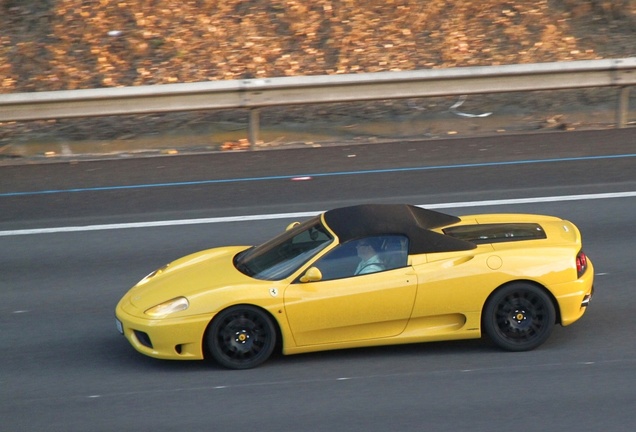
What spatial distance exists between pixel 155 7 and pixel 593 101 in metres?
8.71

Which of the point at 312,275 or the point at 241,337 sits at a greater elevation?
the point at 312,275

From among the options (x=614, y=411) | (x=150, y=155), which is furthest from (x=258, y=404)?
(x=150, y=155)

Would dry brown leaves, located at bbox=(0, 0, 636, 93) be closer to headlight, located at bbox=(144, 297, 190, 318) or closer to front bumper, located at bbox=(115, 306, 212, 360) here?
headlight, located at bbox=(144, 297, 190, 318)

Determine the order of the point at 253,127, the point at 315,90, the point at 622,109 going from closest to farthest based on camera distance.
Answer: the point at 253,127 → the point at 315,90 → the point at 622,109

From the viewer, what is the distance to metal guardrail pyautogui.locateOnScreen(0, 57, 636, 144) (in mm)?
15000

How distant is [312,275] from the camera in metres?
8.03

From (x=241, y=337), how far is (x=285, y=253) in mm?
876

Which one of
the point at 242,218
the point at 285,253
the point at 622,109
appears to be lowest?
the point at 622,109

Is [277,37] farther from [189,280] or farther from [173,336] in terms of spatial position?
[173,336]

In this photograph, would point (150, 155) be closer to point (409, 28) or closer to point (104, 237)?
point (104, 237)

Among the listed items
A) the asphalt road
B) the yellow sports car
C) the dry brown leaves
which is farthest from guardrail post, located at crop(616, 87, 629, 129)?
the yellow sports car

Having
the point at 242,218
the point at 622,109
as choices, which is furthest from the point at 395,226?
the point at 622,109

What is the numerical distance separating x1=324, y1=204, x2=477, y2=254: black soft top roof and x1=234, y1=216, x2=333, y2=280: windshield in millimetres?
157

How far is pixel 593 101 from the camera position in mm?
16469
